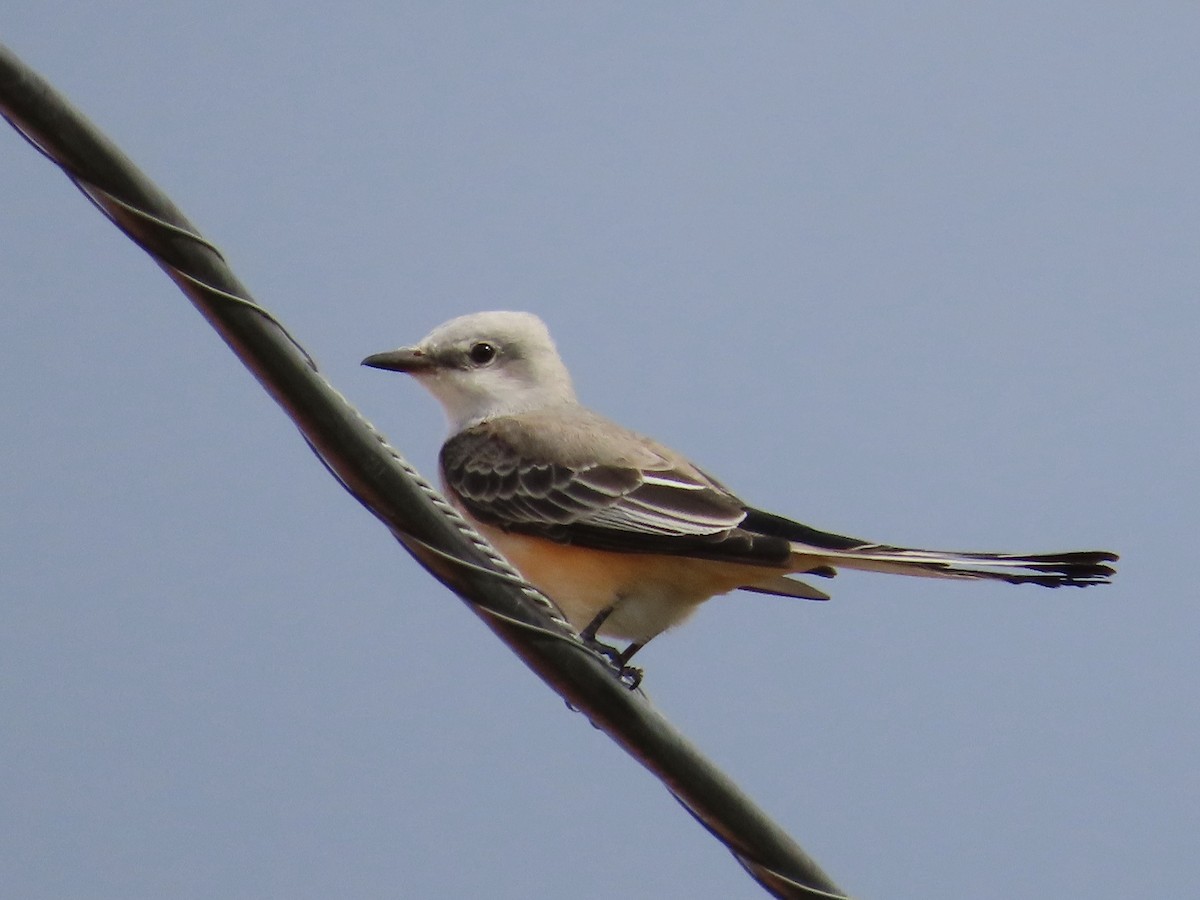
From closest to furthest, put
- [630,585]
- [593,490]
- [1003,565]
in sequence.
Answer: [1003,565] < [630,585] < [593,490]

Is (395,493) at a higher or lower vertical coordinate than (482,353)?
lower

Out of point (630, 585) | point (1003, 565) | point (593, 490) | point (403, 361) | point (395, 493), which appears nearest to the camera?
point (395, 493)

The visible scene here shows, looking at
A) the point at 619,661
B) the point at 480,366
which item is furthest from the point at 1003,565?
the point at 480,366

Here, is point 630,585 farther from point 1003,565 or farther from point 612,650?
point 1003,565

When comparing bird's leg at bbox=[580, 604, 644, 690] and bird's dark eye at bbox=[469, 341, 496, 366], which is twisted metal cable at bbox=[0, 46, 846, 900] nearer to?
bird's leg at bbox=[580, 604, 644, 690]

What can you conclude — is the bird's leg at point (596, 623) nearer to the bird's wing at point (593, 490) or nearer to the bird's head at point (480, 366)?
the bird's wing at point (593, 490)

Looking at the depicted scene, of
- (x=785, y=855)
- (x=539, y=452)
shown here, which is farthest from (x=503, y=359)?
(x=785, y=855)

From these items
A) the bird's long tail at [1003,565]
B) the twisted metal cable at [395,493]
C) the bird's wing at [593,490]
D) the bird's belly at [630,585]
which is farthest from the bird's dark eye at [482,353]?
the twisted metal cable at [395,493]
